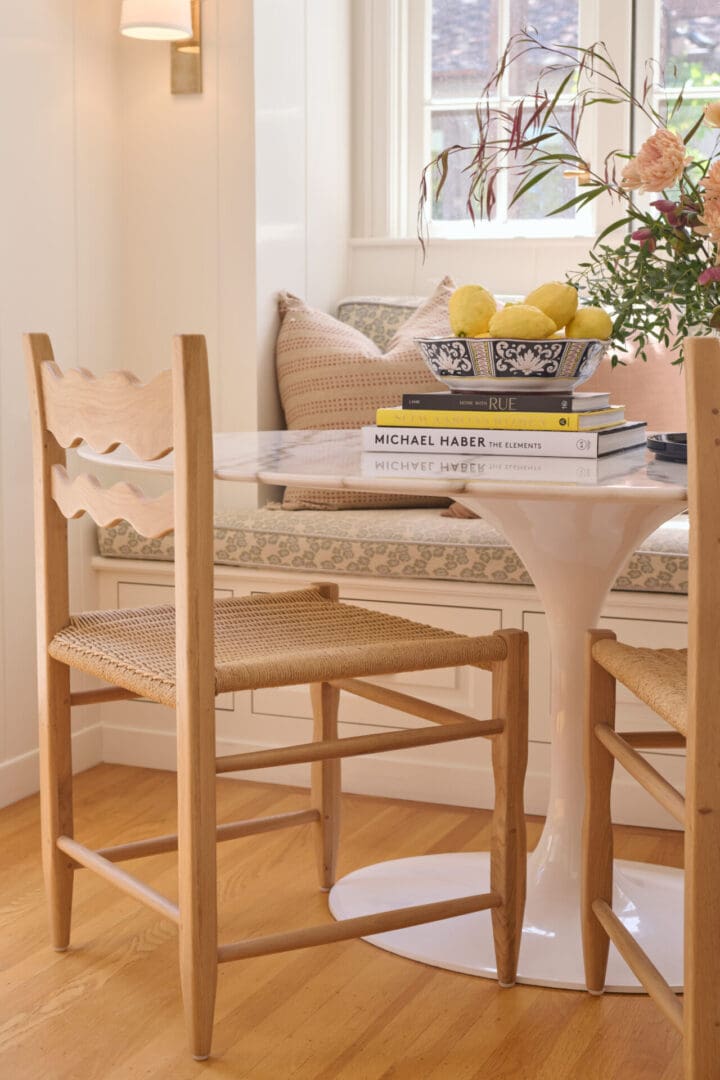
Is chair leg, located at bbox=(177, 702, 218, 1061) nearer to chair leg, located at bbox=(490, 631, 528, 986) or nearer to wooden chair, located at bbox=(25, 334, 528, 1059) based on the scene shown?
wooden chair, located at bbox=(25, 334, 528, 1059)

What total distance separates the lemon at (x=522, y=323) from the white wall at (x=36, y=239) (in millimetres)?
1285

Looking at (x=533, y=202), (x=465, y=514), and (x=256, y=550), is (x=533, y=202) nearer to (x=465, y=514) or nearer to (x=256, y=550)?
(x=465, y=514)

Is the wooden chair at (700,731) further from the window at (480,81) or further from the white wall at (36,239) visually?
the window at (480,81)

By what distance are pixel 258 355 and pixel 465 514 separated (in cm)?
64

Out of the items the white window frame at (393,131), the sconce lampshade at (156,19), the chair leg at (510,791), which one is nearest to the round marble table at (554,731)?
the chair leg at (510,791)

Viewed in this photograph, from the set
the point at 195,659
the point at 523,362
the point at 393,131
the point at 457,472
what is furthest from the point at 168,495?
the point at 393,131

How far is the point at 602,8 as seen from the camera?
11.3 feet

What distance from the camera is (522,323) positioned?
182cm

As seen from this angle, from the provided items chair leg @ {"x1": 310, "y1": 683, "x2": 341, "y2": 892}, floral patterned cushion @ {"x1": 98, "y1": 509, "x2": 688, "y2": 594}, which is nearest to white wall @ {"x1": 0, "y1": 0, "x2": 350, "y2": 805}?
floral patterned cushion @ {"x1": 98, "y1": 509, "x2": 688, "y2": 594}

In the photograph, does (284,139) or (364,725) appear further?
(284,139)

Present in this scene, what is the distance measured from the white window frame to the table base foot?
1.87 metres

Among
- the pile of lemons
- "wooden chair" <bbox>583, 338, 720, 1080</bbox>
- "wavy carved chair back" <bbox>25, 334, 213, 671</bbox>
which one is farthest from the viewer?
the pile of lemons

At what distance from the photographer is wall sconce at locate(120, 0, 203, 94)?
9.69 feet

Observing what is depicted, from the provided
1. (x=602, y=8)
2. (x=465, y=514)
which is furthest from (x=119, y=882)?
(x=602, y=8)
